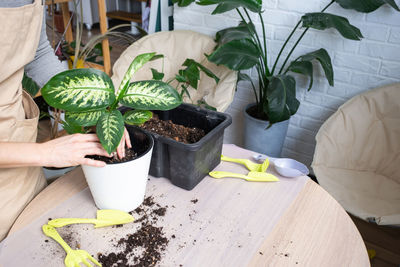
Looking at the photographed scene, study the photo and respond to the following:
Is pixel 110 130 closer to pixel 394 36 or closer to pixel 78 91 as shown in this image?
pixel 78 91

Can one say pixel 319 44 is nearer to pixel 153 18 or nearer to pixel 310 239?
pixel 153 18

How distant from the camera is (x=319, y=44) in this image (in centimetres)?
179

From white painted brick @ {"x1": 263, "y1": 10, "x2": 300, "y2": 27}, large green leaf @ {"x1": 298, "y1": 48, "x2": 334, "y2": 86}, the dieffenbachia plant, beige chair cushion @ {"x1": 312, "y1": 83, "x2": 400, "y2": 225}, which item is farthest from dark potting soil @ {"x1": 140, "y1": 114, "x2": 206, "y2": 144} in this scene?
white painted brick @ {"x1": 263, "y1": 10, "x2": 300, "y2": 27}

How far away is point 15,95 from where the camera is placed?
90 centimetres

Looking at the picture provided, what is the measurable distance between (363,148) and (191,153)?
1.09 metres

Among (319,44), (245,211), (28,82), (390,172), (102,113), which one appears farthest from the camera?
(319,44)

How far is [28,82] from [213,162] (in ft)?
2.97

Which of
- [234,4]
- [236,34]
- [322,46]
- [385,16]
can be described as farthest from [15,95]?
[385,16]

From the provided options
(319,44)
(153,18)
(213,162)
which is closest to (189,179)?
(213,162)

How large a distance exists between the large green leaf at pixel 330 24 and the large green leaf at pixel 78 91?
1.07 m

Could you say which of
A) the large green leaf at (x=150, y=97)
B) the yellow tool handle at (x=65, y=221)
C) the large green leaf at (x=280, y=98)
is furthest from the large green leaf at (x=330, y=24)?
the yellow tool handle at (x=65, y=221)

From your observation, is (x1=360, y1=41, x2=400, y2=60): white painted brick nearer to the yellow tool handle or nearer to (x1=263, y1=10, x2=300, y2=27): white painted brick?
(x1=263, y1=10, x2=300, y2=27): white painted brick

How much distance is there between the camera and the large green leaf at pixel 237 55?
149 centimetres

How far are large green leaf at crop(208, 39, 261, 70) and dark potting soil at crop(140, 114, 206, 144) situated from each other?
1.94 feet
